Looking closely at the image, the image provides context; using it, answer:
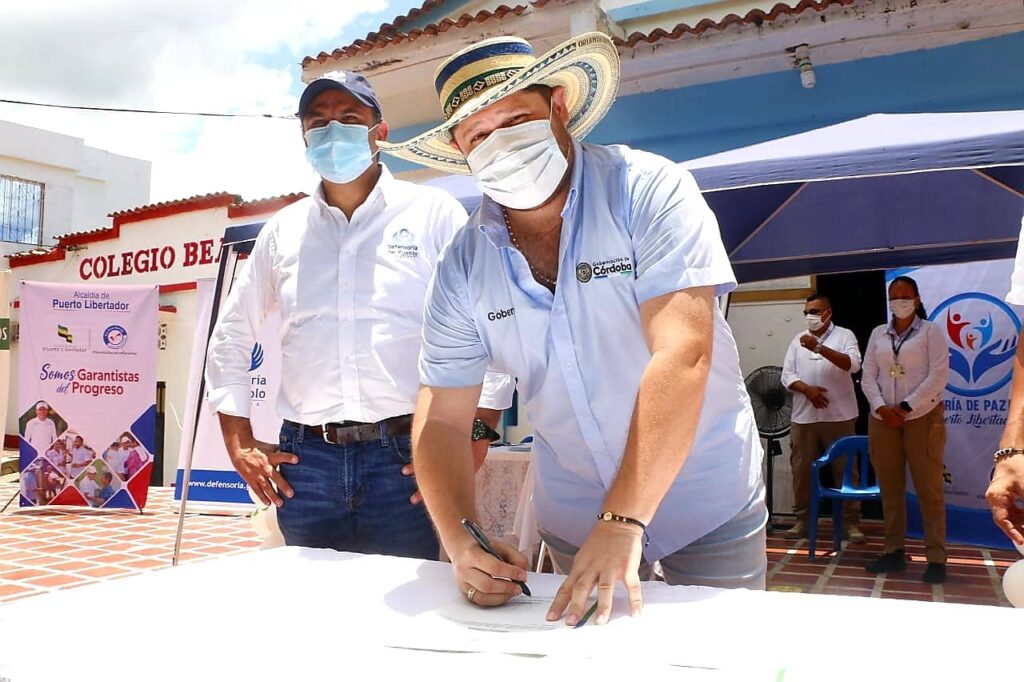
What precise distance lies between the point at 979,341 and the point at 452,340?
5663 millimetres

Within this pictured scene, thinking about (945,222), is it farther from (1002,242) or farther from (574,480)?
(574,480)

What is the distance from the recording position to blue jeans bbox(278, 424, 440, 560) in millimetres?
1802

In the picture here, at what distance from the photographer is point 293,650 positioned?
895 mm

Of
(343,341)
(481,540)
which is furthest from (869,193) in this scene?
(481,540)

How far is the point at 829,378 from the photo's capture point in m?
5.90

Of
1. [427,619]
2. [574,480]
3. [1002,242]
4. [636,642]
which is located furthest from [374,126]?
[1002,242]

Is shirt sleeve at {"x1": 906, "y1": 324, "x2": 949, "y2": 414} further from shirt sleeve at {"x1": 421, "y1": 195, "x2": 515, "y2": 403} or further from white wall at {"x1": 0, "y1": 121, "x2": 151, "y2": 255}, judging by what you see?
white wall at {"x1": 0, "y1": 121, "x2": 151, "y2": 255}

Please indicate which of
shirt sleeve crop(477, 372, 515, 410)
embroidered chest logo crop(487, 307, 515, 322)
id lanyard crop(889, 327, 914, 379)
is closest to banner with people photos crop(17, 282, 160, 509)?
id lanyard crop(889, 327, 914, 379)

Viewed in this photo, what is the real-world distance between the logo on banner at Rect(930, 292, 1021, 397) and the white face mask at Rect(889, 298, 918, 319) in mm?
1046

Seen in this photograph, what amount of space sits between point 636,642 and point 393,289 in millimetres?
1226

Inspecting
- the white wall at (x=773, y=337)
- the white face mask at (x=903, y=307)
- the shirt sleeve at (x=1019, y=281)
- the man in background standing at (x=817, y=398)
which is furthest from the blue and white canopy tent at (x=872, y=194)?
the shirt sleeve at (x=1019, y=281)

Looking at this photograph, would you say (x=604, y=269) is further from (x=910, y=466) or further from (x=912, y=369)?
(x=912, y=369)

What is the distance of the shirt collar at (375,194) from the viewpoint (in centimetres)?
206

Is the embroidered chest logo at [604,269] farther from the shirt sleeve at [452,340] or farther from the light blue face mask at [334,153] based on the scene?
the light blue face mask at [334,153]
